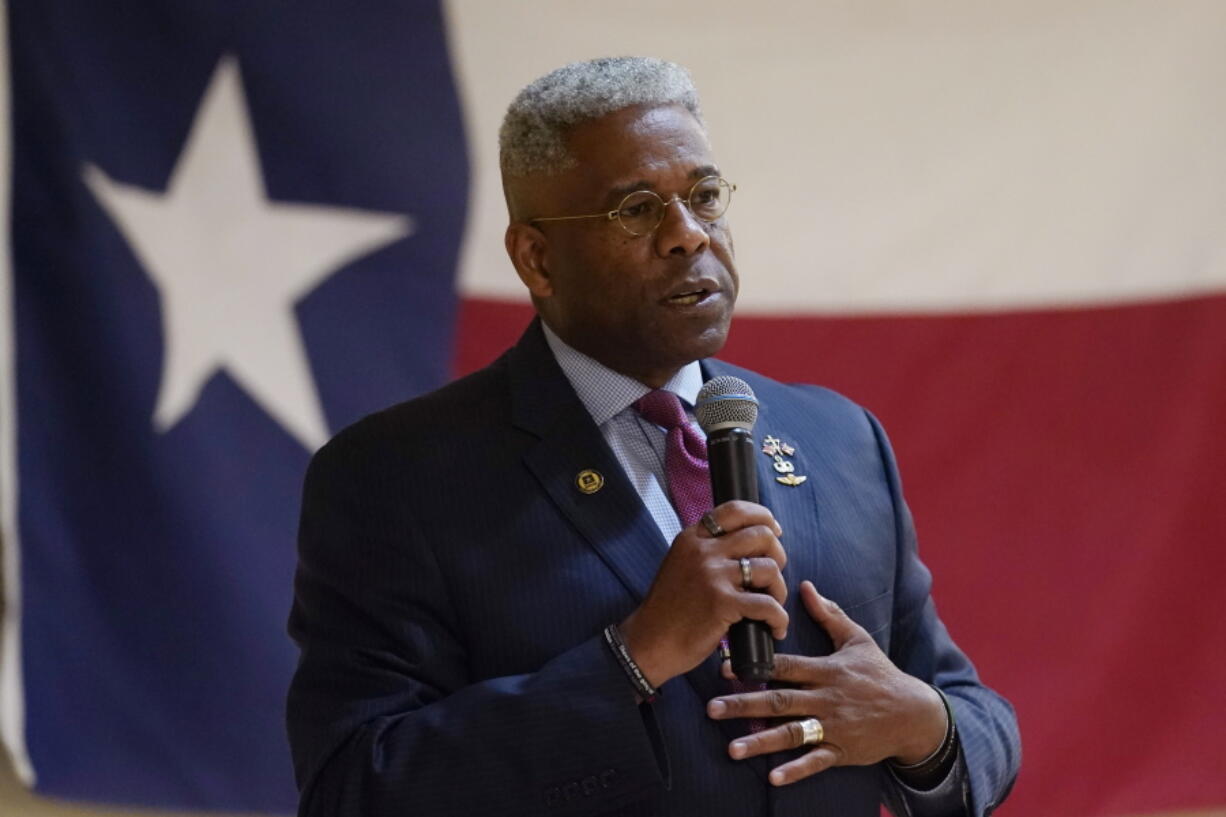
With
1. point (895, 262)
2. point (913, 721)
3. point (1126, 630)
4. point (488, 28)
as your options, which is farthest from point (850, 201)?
point (913, 721)

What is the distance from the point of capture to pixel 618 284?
1.88 m

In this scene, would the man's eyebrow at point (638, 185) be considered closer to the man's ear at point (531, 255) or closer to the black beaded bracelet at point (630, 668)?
the man's ear at point (531, 255)

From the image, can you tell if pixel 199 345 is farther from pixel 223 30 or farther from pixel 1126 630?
pixel 1126 630

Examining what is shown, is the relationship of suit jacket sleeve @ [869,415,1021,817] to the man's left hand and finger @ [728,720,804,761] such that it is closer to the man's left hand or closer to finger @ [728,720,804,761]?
the man's left hand

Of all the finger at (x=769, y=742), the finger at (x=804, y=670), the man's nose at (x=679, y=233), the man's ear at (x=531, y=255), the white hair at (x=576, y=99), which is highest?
the white hair at (x=576, y=99)

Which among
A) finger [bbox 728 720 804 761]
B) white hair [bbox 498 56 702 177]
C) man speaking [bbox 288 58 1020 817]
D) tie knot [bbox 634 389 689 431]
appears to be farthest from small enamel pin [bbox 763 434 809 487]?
white hair [bbox 498 56 702 177]

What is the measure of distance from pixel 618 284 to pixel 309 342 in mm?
1570

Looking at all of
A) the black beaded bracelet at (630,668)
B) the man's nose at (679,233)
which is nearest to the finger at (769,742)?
the black beaded bracelet at (630,668)

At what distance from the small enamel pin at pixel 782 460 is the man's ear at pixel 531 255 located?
0.36 meters

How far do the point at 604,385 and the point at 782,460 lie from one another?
0.81 feet

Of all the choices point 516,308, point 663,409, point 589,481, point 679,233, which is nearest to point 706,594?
point 589,481

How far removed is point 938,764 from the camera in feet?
5.88

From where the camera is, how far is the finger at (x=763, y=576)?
1.54 meters

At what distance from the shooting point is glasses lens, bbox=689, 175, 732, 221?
188 centimetres
